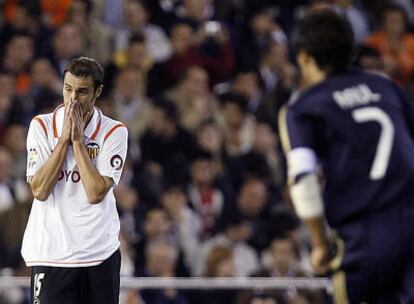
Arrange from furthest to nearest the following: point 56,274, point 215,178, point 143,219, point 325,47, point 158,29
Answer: point 158,29 < point 215,178 < point 143,219 < point 56,274 < point 325,47

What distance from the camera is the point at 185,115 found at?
1496 cm

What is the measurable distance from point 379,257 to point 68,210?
2338 mm

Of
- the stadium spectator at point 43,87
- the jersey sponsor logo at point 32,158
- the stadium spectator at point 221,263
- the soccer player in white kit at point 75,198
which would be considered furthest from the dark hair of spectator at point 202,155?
the jersey sponsor logo at point 32,158

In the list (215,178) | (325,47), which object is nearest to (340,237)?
(325,47)

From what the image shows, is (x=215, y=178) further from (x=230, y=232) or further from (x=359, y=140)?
(x=359, y=140)

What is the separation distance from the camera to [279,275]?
43.8 feet

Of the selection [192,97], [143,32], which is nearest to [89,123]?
[192,97]

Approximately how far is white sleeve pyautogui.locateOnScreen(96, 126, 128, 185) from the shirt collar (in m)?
0.10

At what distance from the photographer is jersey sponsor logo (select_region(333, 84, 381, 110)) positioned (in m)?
6.67

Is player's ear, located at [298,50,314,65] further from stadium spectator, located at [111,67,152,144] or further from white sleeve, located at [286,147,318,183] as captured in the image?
stadium spectator, located at [111,67,152,144]

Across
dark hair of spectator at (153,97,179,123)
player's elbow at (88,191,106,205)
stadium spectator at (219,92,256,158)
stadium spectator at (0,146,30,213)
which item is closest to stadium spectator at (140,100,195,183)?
dark hair of spectator at (153,97,179,123)

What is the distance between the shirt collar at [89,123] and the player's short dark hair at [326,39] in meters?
2.03

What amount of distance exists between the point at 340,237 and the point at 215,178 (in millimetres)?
7643

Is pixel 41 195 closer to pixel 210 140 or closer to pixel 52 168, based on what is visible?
pixel 52 168
